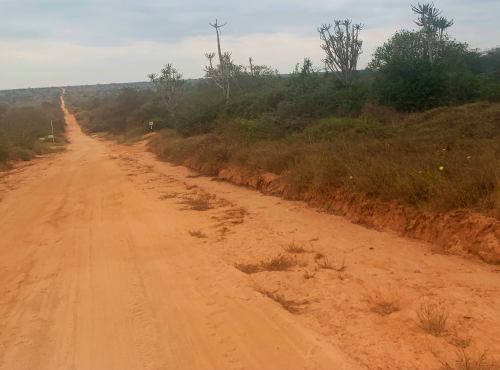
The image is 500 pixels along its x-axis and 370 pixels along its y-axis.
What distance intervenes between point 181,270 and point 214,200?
17.0 feet

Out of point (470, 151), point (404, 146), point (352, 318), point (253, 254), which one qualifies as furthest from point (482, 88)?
point (352, 318)

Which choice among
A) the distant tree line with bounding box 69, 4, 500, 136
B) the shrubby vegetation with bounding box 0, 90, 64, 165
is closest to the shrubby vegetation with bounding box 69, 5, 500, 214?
the distant tree line with bounding box 69, 4, 500, 136

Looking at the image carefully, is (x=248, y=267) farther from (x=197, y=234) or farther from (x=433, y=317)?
(x=433, y=317)

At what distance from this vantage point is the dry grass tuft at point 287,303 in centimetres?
515

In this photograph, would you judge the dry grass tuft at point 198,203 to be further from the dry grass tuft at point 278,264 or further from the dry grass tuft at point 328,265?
the dry grass tuft at point 328,265

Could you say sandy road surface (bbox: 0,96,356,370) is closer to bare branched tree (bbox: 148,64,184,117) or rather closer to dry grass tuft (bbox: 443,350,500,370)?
dry grass tuft (bbox: 443,350,500,370)

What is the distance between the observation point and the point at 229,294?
5.62 metres

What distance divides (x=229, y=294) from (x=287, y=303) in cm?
70

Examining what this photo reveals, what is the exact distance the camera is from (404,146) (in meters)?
10.9

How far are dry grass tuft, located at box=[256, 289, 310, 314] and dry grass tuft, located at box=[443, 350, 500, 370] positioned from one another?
5.44ft

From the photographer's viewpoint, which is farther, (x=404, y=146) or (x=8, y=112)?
(x=8, y=112)

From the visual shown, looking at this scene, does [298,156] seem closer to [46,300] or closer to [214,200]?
[214,200]

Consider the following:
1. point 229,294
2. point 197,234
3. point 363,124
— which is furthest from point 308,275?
point 363,124

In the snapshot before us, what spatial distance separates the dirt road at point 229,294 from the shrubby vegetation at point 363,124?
0.95 meters
